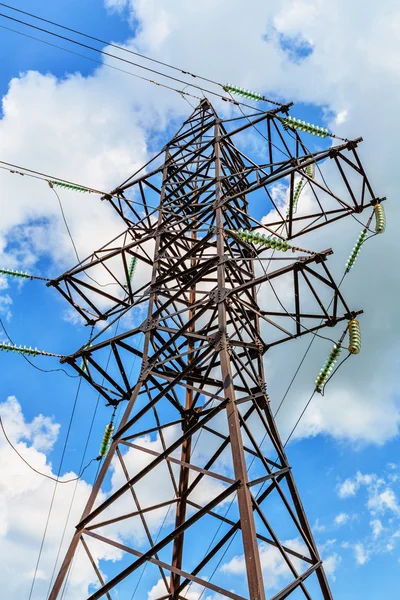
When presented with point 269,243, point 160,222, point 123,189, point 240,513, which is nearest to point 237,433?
point 240,513

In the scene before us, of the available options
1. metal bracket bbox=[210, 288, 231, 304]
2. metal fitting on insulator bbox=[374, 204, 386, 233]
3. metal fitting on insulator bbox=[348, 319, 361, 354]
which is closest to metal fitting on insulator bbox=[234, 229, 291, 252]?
metal bracket bbox=[210, 288, 231, 304]

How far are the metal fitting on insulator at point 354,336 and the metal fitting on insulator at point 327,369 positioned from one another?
32cm

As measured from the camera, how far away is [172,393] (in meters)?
12.9

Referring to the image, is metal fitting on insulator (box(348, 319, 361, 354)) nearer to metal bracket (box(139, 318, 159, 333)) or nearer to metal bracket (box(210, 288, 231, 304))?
metal bracket (box(210, 288, 231, 304))

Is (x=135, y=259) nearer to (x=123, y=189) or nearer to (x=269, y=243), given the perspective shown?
(x=123, y=189)

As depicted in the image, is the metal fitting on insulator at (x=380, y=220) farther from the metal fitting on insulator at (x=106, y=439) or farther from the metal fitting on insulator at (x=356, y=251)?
the metal fitting on insulator at (x=106, y=439)

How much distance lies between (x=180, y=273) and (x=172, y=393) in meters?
2.97

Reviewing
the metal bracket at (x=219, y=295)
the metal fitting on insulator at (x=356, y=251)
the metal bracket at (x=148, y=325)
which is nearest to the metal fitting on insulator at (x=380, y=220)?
the metal fitting on insulator at (x=356, y=251)

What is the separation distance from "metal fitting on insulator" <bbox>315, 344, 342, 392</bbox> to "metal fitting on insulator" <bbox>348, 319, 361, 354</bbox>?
1.04 ft

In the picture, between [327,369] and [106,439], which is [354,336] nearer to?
[327,369]

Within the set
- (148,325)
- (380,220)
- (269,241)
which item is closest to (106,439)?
(148,325)

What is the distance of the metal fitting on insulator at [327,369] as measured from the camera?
1193cm

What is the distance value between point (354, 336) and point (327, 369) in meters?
0.96

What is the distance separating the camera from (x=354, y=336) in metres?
11.8
